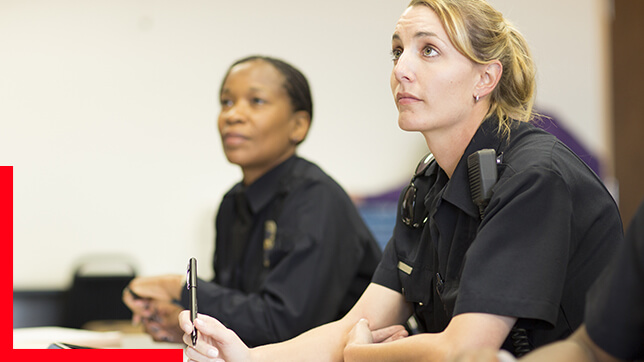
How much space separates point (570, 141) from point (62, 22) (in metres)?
3.06

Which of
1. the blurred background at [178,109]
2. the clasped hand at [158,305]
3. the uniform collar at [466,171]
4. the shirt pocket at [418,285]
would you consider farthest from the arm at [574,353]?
the blurred background at [178,109]

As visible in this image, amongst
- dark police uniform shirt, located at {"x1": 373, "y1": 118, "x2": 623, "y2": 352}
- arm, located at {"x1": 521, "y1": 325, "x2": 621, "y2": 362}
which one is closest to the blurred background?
dark police uniform shirt, located at {"x1": 373, "y1": 118, "x2": 623, "y2": 352}

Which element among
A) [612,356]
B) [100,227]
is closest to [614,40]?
[100,227]

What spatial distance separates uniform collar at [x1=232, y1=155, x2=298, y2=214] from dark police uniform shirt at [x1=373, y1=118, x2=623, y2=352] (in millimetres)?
866

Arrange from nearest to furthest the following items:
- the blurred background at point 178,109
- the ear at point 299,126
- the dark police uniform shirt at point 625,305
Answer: the dark police uniform shirt at point 625,305 → the ear at point 299,126 → the blurred background at point 178,109

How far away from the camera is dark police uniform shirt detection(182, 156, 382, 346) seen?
1.97 m

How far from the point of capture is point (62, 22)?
395cm

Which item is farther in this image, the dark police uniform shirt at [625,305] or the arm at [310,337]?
the arm at [310,337]

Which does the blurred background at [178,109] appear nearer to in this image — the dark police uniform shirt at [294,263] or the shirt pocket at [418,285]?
the dark police uniform shirt at [294,263]

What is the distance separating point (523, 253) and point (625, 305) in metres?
0.29

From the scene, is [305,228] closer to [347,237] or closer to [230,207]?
[347,237]

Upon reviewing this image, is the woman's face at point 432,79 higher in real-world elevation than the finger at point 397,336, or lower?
higher

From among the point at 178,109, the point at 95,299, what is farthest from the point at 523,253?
the point at 178,109

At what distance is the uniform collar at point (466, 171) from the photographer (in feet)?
4.42
